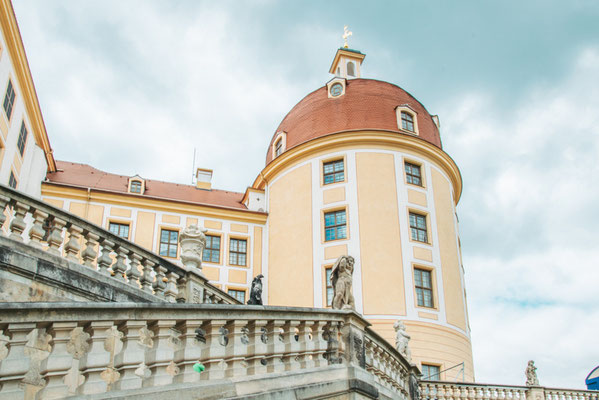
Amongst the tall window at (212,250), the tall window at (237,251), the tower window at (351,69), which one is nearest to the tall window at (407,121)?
the tower window at (351,69)

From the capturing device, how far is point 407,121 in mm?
29875

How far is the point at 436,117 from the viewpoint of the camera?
33219 millimetres

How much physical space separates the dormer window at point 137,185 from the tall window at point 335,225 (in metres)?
10.3

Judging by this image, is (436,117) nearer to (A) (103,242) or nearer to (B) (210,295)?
(B) (210,295)

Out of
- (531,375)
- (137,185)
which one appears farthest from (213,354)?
Answer: (137,185)

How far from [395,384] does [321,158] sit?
18.4 meters

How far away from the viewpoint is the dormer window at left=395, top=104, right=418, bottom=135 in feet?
96.4

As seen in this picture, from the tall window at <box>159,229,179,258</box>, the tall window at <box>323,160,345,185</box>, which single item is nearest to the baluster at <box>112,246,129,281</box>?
the tall window at <box>323,160,345,185</box>

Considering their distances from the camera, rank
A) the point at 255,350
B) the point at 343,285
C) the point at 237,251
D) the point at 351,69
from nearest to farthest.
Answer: the point at 255,350 < the point at 343,285 < the point at 237,251 < the point at 351,69

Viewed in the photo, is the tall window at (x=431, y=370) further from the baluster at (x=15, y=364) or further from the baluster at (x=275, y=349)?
the baluster at (x=15, y=364)

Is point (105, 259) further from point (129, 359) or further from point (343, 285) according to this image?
point (129, 359)

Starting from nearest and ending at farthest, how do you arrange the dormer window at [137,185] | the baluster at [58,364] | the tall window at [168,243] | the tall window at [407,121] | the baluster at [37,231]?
the baluster at [58,364] → the baluster at [37,231] → the tall window at [168,243] → the tall window at [407,121] → the dormer window at [137,185]

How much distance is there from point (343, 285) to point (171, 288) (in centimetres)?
310

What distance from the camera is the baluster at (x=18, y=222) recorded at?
813 centimetres
